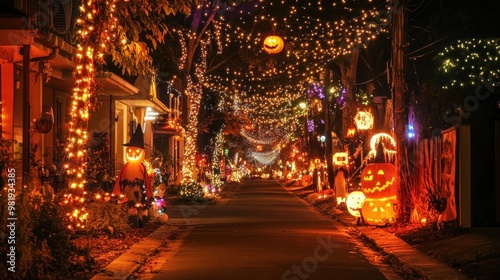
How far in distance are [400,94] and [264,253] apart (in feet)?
25.8

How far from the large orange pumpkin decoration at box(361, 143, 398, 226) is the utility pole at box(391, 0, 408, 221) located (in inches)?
17.9

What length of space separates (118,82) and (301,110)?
41.5m

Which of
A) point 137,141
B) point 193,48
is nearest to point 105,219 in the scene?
point 137,141

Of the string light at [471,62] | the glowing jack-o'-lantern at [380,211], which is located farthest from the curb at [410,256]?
the string light at [471,62]

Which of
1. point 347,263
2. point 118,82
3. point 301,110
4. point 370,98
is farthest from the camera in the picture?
point 301,110

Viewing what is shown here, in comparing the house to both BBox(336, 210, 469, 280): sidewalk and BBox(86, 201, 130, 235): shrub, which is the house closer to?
BBox(86, 201, 130, 235): shrub

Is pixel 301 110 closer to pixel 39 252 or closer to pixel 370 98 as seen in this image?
pixel 370 98

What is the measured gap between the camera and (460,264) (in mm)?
14609

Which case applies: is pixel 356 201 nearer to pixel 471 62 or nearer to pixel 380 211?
pixel 380 211

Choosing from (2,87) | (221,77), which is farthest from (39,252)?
(221,77)

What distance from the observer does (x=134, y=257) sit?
16.0 meters

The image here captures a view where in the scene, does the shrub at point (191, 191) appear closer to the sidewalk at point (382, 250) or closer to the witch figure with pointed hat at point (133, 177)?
the sidewalk at point (382, 250)

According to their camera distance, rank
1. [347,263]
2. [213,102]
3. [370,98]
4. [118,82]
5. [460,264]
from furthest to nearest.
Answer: [213,102]
[370,98]
[118,82]
[347,263]
[460,264]

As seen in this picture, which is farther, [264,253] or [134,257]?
[264,253]
